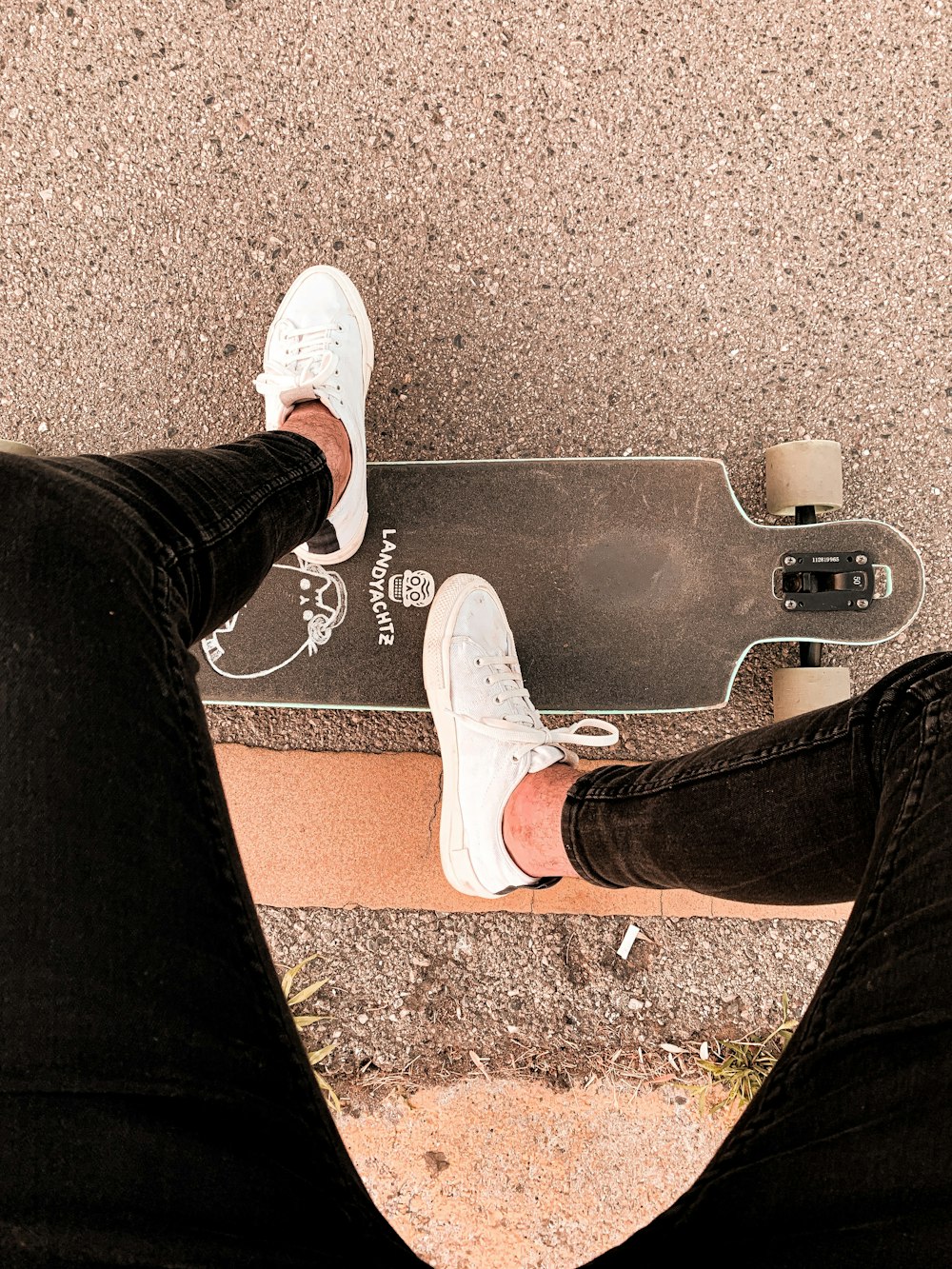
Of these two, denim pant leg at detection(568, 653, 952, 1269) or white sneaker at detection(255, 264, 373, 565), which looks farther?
white sneaker at detection(255, 264, 373, 565)

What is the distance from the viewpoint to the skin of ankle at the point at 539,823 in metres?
1.14

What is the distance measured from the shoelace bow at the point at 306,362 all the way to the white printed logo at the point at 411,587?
345 millimetres

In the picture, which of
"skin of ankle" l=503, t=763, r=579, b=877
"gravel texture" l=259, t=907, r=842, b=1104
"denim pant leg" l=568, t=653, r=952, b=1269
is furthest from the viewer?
"gravel texture" l=259, t=907, r=842, b=1104

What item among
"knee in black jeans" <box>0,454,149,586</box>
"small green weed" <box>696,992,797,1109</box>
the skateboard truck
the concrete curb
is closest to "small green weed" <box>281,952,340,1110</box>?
the concrete curb

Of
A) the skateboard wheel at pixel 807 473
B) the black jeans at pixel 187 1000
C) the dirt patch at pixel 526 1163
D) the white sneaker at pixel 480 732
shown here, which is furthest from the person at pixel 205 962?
the dirt patch at pixel 526 1163

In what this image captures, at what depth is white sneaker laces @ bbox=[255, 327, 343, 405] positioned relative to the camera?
132cm

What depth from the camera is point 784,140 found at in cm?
139

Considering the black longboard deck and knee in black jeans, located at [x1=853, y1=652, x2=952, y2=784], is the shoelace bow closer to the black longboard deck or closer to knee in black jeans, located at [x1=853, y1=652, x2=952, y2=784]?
the black longboard deck

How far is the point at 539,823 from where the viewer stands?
3.79 feet

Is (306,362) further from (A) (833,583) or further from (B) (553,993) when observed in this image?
(B) (553,993)

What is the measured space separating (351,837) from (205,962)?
75 cm

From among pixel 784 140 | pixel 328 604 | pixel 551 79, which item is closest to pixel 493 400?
pixel 328 604

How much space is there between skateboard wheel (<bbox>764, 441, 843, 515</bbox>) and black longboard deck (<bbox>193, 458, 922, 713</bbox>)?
5cm

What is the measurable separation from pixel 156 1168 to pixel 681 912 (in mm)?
1013
